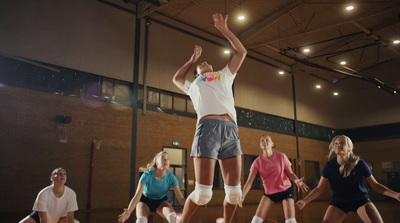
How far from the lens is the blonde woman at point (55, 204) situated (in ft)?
13.6

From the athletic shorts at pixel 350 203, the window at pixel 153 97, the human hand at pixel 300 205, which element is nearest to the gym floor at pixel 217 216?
the athletic shorts at pixel 350 203

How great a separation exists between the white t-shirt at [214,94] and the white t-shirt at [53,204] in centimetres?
242

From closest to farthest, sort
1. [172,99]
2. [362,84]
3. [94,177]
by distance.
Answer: [94,177], [172,99], [362,84]

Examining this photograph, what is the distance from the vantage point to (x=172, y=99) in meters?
14.3

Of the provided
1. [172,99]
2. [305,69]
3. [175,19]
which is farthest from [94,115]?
[305,69]

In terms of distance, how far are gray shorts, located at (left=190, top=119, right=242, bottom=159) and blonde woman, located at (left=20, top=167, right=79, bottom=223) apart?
2328 mm

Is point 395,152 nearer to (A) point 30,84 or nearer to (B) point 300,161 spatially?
(B) point 300,161

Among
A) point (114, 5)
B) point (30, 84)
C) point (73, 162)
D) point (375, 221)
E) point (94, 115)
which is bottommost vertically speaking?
point (375, 221)

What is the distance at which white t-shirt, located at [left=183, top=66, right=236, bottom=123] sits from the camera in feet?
9.43

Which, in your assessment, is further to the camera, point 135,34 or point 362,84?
point 362,84

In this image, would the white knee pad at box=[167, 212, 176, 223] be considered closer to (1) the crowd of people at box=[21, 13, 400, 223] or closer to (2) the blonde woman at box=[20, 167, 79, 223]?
(1) the crowd of people at box=[21, 13, 400, 223]

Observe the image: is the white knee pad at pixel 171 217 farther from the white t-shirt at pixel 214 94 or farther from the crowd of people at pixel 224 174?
the white t-shirt at pixel 214 94

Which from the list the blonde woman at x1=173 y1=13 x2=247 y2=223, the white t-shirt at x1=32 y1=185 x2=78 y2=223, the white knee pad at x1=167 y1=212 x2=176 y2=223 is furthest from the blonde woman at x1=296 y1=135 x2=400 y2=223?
the white t-shirt at x1=32 y1=185 x2=78 y2=223

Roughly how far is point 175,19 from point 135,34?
7.62 ft
